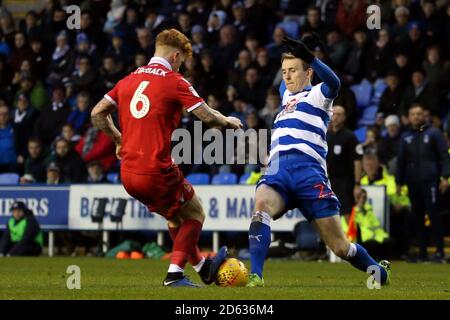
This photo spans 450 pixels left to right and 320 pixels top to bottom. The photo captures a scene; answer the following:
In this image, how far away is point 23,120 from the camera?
24.6 m

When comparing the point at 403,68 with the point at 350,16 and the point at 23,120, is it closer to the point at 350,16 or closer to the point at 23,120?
the point at 350,16

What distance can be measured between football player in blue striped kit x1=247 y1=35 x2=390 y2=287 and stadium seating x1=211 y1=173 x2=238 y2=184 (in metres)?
9.90

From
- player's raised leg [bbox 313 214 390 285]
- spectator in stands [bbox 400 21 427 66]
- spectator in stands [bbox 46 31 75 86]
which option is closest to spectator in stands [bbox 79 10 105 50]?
spectator in stands [bbox 46 31 75 86]

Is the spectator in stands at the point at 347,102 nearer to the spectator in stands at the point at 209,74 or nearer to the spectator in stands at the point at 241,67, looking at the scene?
the spectator in stands at the point at 241,67

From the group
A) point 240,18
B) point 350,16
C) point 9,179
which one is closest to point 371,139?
point 350,16

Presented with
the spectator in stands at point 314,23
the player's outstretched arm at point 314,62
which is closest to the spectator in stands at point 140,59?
the spectator in stands at point 314,23

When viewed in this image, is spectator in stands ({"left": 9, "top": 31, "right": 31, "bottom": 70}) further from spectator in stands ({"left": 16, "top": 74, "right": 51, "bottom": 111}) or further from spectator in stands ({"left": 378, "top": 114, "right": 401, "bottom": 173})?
spectator in stands ({"left": 378, "top": 114, "right": 401, "bottom": 173})

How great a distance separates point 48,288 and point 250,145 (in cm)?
902

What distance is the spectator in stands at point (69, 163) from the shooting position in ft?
73.4

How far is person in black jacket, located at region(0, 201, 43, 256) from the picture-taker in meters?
20.9

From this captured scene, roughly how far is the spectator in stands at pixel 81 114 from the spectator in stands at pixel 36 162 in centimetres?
94

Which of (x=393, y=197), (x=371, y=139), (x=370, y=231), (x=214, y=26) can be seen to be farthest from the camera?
(x=214, y=26)

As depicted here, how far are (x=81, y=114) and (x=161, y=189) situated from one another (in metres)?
13.5

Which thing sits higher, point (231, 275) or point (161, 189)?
point (161, 189)
